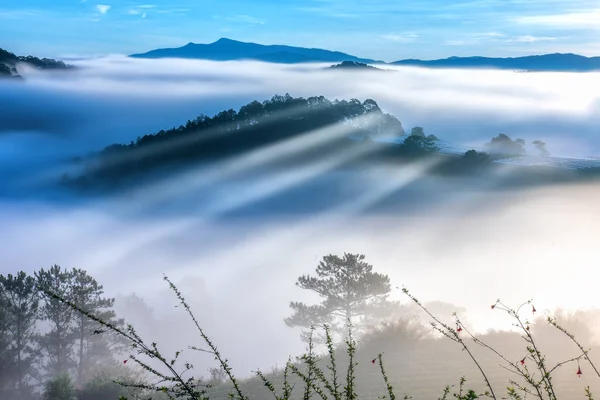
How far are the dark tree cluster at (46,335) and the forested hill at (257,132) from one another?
56.7 m

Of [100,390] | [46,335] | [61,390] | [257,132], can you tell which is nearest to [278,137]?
[257,132]

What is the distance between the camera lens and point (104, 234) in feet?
488

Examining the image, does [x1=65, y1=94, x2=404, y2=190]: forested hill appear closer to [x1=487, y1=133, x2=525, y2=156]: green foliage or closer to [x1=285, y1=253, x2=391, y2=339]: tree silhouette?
[x1=487, y1=133, x2=525, y2=156]: green foliage

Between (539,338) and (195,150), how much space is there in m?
92.0

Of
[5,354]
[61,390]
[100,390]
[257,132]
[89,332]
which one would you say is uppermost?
[257,132]

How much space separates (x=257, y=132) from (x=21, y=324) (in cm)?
5974

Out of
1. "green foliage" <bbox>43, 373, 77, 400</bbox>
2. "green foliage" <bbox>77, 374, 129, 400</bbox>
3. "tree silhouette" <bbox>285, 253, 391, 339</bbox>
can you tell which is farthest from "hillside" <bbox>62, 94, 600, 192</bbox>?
"green foliage" <bbox>77, 374, 129, 400</bbox>

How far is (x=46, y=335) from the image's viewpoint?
133 ft

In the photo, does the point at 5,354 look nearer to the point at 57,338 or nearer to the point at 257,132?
the point at 57,338

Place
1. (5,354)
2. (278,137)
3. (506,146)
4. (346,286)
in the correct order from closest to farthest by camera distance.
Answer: (346,286)
(5,354)
(278,137)
(506,146)

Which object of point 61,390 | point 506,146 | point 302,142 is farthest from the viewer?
point 506,146

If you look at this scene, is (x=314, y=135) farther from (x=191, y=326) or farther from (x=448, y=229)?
(x=191, y=326)

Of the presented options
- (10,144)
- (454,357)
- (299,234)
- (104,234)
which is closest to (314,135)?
(299,234)

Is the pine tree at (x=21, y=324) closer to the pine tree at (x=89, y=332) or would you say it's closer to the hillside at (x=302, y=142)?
the pine tree at (x=89, y=332)
